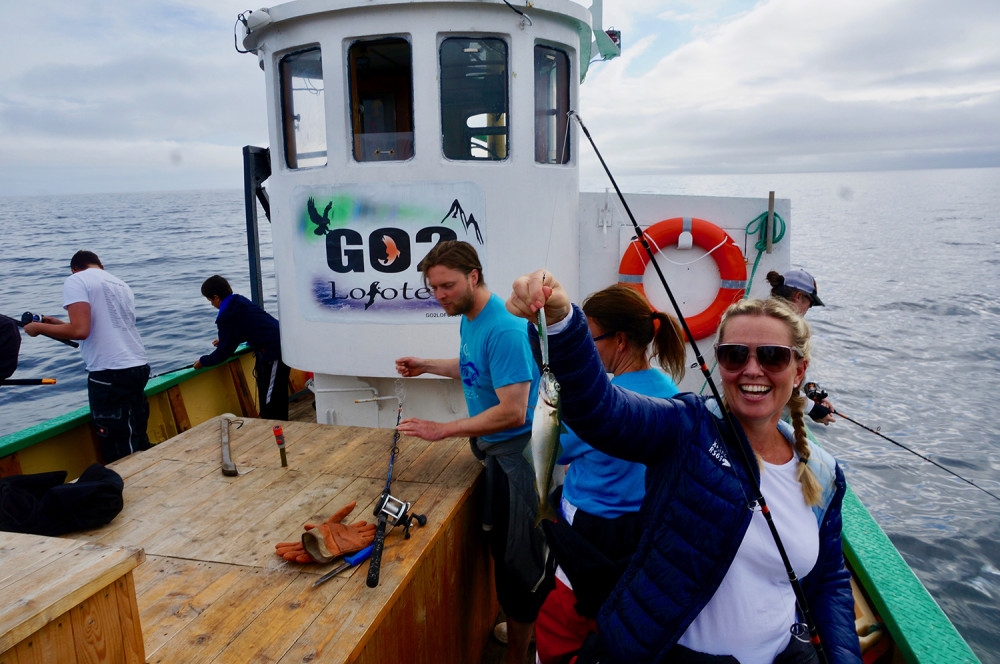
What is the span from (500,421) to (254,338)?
12.3ft

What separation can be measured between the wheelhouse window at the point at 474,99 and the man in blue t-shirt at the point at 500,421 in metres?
1.81

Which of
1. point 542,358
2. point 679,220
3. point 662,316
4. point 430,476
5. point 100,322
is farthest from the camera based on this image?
point 679,220

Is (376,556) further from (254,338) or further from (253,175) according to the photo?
(253,175)

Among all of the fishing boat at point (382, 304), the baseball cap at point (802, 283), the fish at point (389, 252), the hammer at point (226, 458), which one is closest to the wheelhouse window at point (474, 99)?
the fishing boat at point (382, 304)

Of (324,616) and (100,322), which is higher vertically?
(100,322)

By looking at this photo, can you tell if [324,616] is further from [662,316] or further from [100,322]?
[100,322]

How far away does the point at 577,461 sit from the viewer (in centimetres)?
241

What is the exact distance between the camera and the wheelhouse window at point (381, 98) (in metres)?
4.44

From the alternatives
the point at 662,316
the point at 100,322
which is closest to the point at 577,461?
the point at 662,316

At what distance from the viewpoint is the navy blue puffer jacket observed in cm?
158

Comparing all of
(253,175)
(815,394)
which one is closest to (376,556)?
(815,394)

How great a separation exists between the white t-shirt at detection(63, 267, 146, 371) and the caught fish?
4.03 metres

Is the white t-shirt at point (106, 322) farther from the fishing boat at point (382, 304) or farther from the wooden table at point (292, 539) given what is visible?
the wooden table at point (292, 539)

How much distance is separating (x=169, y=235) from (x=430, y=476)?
43.0 meters
